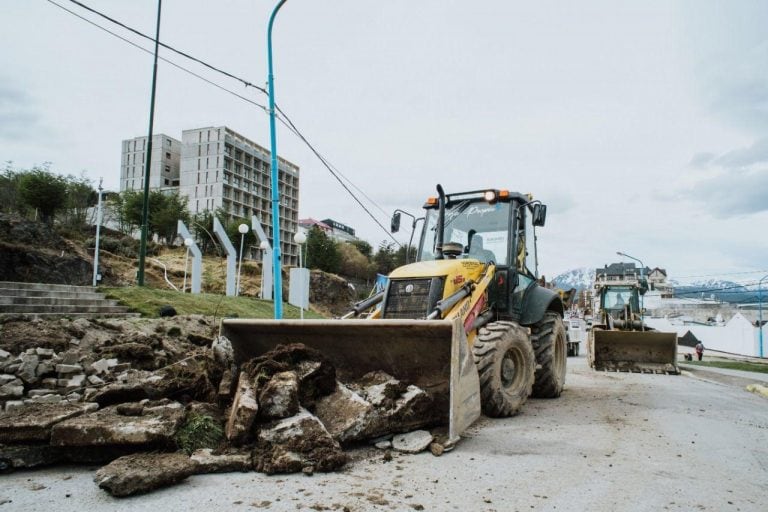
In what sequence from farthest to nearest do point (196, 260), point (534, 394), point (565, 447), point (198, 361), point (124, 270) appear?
1. point (124, 270)
2. point (196, 260)
3. point (534, 394)
4. point (198, 361)
5. point (565, 447)

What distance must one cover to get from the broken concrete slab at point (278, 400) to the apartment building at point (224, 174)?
172 feet

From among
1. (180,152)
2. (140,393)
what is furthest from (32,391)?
(180,152)

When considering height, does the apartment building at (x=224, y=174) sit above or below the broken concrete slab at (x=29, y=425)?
above

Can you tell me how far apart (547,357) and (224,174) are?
2217 inches

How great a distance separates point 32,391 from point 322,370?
9.61 feet

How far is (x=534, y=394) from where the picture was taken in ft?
22.8

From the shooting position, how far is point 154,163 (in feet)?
205

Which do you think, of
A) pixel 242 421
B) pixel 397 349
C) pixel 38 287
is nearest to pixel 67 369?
pixel 242 421

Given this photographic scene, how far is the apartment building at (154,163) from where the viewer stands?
6262 centimetres

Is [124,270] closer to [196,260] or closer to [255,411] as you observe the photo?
[196,260]

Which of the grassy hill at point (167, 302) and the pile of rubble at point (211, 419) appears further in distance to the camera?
the grassy hill at point (167, 302)

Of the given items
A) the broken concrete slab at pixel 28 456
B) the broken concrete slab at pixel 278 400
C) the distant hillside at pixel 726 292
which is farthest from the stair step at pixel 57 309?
the distant hillside at pixel 726 292

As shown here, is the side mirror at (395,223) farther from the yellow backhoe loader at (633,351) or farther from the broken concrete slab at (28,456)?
the yellow backhoe loader at (633,351)

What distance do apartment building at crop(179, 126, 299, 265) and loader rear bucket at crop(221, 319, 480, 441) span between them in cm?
5095
